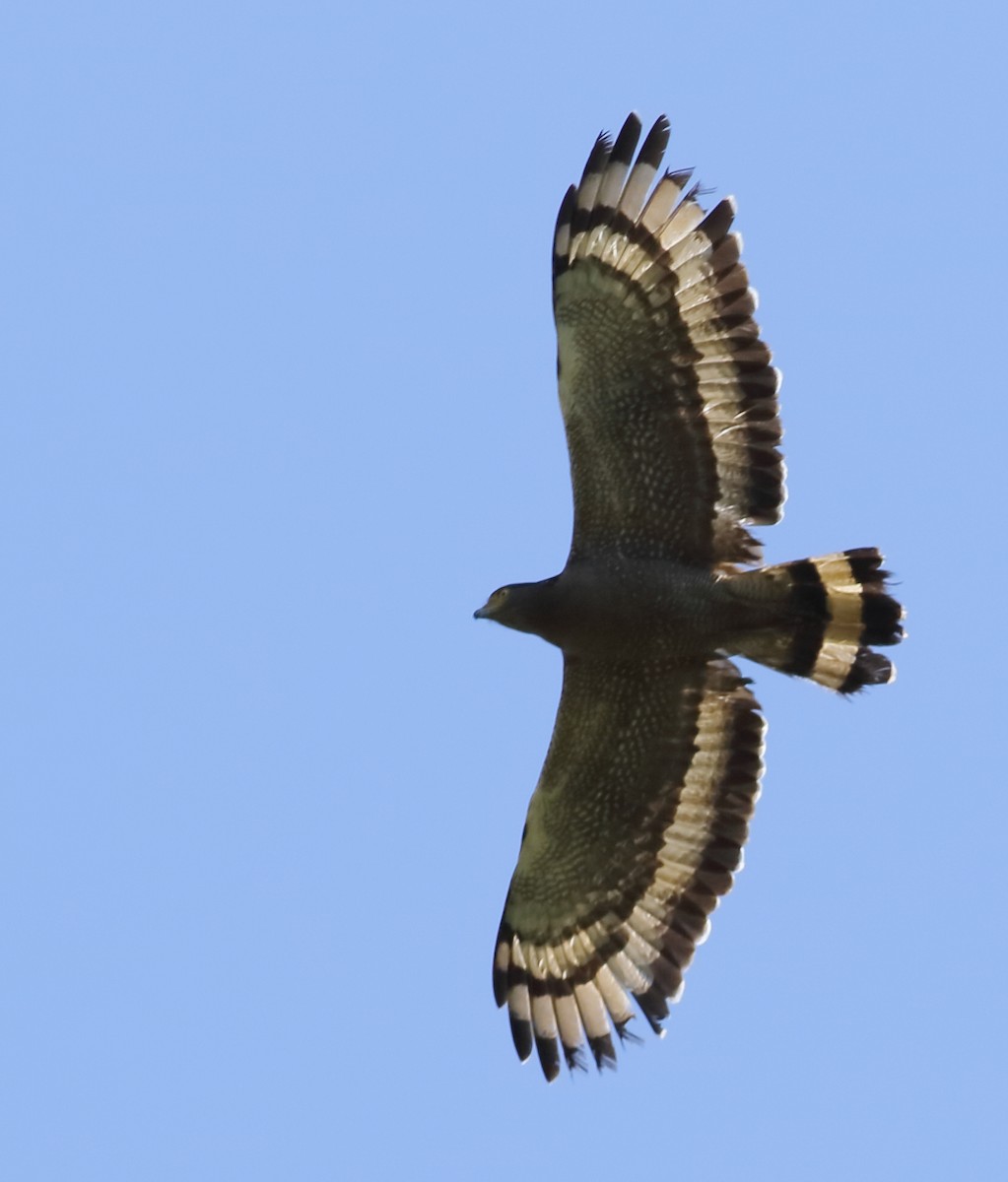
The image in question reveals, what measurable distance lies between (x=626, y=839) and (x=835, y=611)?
5.71 ft

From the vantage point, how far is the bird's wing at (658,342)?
40.0 feet

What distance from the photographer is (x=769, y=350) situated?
1222 centimetres

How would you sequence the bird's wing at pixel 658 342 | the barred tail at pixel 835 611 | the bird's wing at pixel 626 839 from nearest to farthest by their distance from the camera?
the bird's wing at pixel 658 342 < the barred tail at pixel 835 611 < the bird's wing at pixel 626 839

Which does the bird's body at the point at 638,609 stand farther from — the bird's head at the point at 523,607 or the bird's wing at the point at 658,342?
the bird's wing at the point at 658,342

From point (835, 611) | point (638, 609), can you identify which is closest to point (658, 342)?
point (638, 609)

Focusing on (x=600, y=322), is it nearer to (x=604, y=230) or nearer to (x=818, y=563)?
(x=604, y=230)

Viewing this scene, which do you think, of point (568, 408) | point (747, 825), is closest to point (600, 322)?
point (568, 408)

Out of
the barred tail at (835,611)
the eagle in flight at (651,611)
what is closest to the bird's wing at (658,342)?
the eagle in flight at (651,611)

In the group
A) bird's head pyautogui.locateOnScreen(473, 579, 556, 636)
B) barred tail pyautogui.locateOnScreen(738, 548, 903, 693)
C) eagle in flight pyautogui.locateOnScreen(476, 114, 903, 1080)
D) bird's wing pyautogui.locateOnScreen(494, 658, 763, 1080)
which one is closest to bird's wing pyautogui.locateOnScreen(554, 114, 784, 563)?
eagle in flight pyautogui.locateOnScreen(476, 114, 903, 1080)

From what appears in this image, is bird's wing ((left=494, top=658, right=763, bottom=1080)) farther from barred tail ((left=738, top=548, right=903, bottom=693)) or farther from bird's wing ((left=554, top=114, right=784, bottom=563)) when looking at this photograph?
bird's wing ((left=554, top=114, right=784, bottom=563))

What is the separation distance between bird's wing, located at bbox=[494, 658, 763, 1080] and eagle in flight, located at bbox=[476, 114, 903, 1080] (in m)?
0.01

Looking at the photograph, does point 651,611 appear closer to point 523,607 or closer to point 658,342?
point 523,607

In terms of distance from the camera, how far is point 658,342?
40.1ft

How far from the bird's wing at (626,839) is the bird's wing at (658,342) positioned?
111 cm
